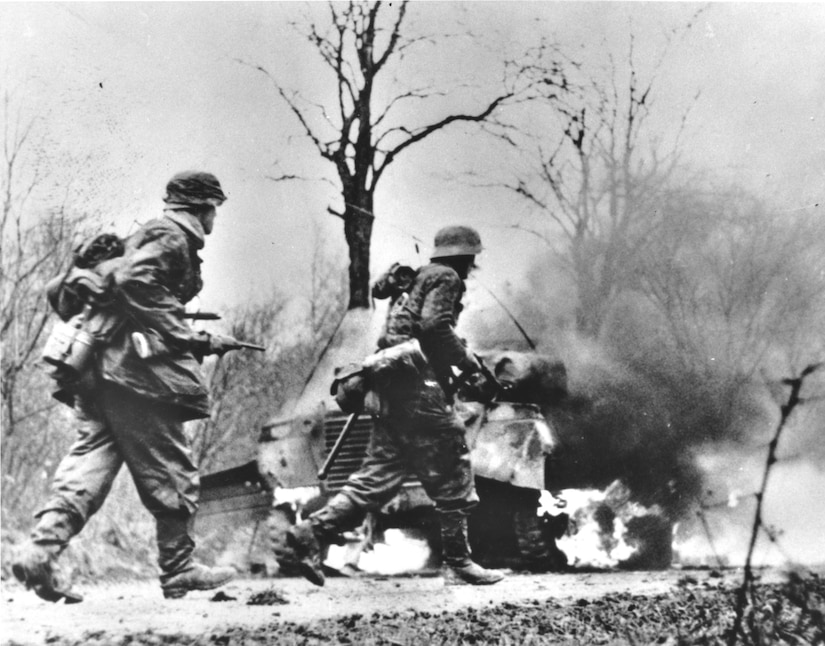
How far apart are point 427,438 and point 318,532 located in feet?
2.92

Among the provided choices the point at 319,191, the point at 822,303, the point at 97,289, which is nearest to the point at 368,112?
the point at 319,191

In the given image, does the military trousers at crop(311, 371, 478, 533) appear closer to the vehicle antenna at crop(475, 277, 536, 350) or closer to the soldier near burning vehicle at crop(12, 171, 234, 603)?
the vehicle antenna at crop(475, 277, 536, 350)

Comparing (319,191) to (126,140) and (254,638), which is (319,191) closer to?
(126,140)

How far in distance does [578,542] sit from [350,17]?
3940mm

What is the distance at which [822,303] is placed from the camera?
755 cm

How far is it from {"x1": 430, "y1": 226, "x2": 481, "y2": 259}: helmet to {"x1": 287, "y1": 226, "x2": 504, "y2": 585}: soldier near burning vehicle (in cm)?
17

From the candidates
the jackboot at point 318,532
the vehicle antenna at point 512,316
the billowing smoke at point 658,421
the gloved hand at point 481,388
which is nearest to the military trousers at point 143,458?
the jackboot at point 318,532

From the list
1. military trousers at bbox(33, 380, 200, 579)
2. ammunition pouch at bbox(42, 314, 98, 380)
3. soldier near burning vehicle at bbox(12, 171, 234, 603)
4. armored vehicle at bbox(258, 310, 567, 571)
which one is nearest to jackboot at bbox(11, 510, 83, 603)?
soldier near burning vehicle at bbox(12, 171, 234, 603)

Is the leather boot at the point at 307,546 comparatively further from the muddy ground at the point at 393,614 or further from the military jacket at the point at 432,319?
the military jacket at the point at 432,319

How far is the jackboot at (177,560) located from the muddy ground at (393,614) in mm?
94

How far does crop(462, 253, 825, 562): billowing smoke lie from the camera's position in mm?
7102

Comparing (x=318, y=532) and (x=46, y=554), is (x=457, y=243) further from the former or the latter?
(x=46, y=554)

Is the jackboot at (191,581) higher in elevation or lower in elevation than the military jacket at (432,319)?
lower

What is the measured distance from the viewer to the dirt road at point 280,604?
226 inches
